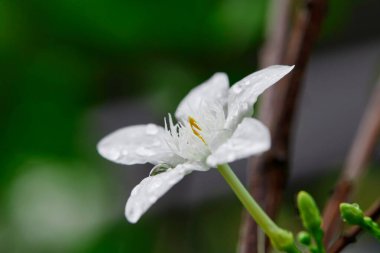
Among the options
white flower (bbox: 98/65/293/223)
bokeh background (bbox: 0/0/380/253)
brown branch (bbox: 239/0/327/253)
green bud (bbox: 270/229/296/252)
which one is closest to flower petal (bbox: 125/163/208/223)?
white flower (bbox: 98/65/293/223)

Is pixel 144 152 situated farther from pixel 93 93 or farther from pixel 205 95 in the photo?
pixel 93 93

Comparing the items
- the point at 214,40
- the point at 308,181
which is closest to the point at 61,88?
the point at 214,40

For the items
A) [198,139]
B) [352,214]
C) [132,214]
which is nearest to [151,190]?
[132,214]

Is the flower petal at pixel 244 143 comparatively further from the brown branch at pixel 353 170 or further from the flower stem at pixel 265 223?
the brown branch at pixel 353 170

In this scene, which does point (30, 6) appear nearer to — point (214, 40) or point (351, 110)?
point (214, 40)

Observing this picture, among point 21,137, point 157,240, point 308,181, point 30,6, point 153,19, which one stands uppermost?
point 30,6

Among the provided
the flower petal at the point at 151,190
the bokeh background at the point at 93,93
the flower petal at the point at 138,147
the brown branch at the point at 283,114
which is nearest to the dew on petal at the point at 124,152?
the flower petal at the point at 138,147
